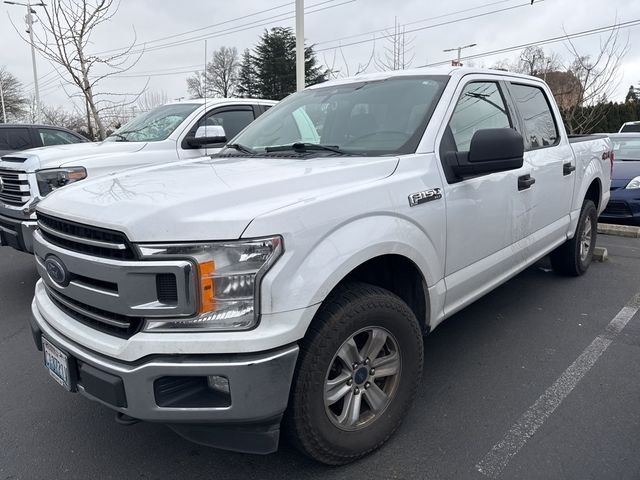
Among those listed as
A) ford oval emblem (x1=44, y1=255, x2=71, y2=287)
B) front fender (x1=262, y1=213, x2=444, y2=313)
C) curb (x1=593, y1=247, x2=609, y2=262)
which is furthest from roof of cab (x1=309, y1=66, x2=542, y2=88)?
curb (x1=593, y1=247, x2=609, y2=262)

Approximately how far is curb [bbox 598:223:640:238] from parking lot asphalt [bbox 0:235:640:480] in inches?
135

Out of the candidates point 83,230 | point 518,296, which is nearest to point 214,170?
point 83,230

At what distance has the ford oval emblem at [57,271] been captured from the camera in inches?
86.6

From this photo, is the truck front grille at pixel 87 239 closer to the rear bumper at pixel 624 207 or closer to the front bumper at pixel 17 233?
the front bumper at pixel 17 233

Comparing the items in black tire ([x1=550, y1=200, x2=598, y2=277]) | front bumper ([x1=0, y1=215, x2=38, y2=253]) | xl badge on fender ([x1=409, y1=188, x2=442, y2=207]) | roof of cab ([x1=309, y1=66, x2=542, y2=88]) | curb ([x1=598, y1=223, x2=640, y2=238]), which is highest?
roof of cab ([x1=309, y1=66, x2=542, y2=88])

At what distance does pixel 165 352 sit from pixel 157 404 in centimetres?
21

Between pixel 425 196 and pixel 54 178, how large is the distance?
385 cm

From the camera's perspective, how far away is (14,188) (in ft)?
16.6

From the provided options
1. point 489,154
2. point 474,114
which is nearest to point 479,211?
point 489,154

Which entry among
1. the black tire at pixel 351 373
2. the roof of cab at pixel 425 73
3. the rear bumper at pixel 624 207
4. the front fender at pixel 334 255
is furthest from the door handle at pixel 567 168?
the rear bumper at pixel 624 207

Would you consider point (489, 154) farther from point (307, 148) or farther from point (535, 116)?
point (535, 116)

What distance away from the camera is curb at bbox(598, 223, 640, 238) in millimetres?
7109

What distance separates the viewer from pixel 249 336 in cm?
188

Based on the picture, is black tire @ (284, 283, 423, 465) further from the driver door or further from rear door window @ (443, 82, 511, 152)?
rear door window @ (443, 82, 511, 152)
